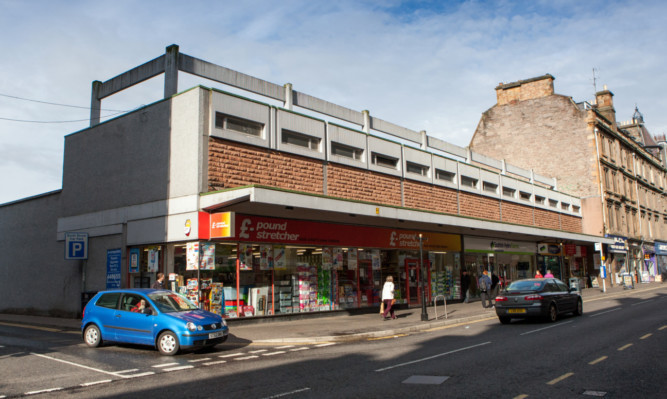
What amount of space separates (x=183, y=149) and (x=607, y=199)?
133 ft

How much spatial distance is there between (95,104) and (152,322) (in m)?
14.6

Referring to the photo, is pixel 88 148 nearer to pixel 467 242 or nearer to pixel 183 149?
pixel 183 149

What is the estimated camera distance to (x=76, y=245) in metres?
20.9

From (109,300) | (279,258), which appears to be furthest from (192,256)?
(109,300)

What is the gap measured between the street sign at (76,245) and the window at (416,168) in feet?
49.9

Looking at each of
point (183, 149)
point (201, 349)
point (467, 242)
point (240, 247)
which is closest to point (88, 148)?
point (183, 149)

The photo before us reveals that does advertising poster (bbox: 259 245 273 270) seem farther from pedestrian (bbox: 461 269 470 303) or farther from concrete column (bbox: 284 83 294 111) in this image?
pedestrian (bbox: 461 269 470 303)

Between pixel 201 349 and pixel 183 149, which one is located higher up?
pixel 183 149

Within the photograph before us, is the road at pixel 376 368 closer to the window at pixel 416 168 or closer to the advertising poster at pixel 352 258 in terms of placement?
the advertising poster at pixel 352 258

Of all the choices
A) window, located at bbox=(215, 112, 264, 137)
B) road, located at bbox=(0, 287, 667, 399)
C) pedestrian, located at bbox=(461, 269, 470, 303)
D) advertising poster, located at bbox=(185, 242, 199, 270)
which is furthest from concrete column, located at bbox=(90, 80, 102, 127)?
pedestrian, located at bbox=(461, 269, 470, 303)

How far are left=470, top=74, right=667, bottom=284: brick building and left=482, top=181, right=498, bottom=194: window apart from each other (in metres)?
16.0

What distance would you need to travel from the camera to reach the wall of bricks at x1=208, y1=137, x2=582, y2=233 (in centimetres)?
1795

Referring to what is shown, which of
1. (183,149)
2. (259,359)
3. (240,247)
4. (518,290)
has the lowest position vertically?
(259,359)

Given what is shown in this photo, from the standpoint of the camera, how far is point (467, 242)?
29922mm
